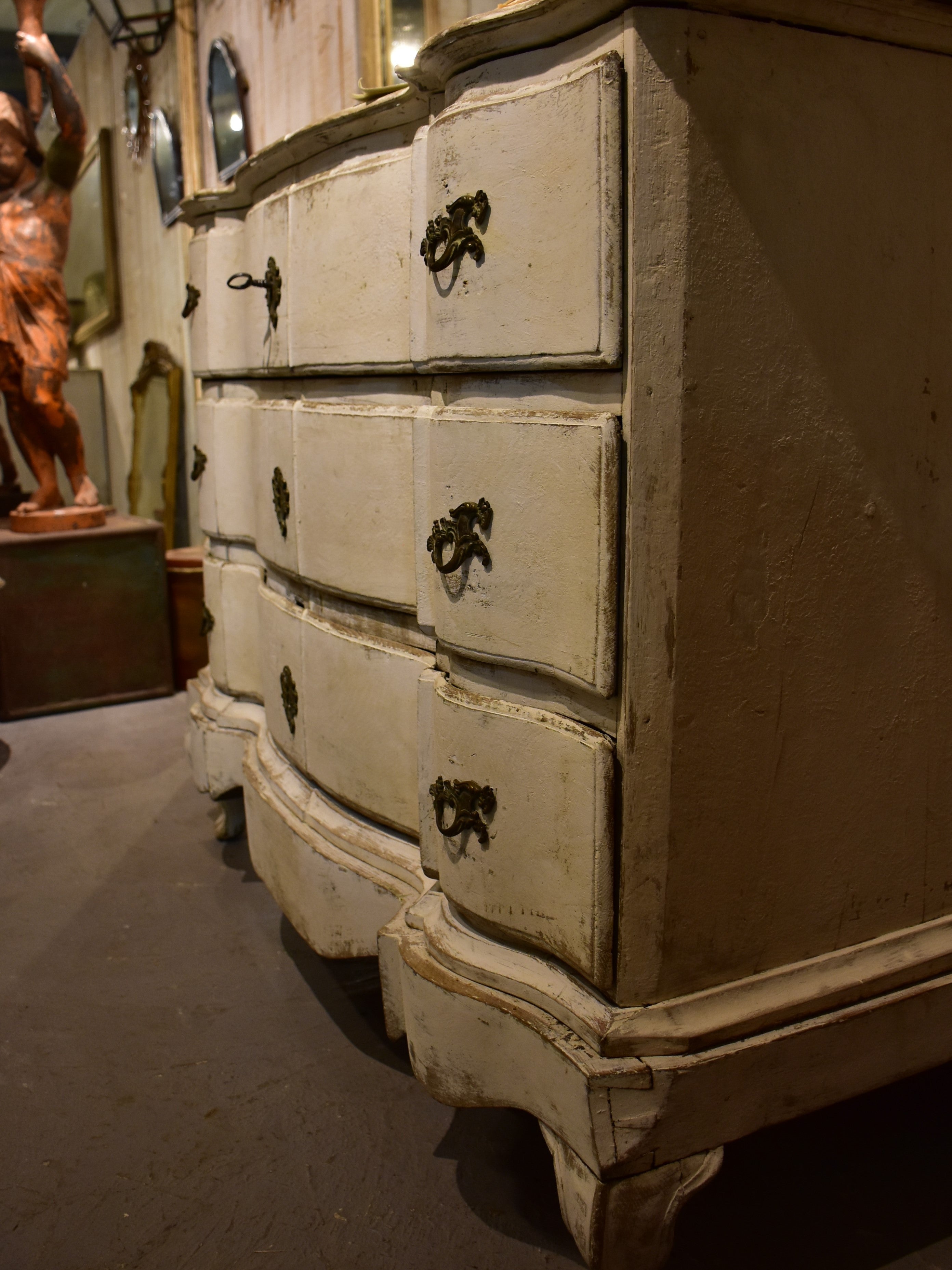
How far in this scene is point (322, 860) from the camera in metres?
1.64

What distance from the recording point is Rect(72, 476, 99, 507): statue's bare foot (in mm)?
3645

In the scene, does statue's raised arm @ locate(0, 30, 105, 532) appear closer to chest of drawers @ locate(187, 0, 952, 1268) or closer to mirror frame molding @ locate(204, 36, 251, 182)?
mirror frame molding @ locate(204, 36, 251, 182)

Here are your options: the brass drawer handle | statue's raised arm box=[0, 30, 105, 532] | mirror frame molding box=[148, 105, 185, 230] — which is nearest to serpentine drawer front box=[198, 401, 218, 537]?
the brass drawer handle

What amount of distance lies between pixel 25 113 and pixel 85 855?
8.60ft

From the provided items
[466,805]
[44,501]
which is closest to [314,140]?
[466,805]

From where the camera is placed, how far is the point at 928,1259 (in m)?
1.26

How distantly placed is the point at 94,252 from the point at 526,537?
5899mm

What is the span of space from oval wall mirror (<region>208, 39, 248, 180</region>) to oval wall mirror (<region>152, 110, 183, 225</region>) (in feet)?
Answer: 1.47

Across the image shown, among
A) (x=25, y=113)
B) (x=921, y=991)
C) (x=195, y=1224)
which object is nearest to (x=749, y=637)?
(x=921, y=991)

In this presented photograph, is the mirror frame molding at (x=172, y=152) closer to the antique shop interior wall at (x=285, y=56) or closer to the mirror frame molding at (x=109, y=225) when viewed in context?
the antique shop interior wall at (x=285, y=56)

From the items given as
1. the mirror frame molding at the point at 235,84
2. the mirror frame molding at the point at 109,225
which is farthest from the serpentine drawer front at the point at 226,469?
the mirror frame molding at the point at 109,225

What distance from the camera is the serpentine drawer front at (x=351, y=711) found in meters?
1.54

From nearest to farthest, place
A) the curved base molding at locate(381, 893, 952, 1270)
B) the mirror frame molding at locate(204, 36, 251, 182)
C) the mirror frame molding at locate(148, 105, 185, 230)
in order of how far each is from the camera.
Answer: the curved base molding at locate(381, 893, 952, 1270), the mirror frame molding at locate(204, 36, 251, 182), the mirror frame molding at locate(148, 105, 185, 230)

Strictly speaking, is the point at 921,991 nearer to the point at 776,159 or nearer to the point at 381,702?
the point at 381,702
